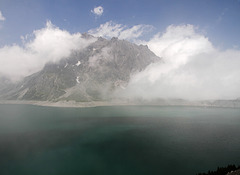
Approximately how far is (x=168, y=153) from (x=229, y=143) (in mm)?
36272

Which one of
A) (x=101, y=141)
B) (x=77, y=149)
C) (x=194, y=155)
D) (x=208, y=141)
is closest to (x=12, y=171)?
(x=77, y=149)

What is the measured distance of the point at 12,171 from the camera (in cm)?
4616

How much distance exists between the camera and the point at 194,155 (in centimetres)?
5828

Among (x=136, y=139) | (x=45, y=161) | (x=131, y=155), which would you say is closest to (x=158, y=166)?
(x=131, y=155)

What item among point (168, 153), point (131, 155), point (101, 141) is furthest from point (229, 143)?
point (101, 141)

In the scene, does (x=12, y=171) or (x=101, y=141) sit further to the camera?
(x=101, y=141)

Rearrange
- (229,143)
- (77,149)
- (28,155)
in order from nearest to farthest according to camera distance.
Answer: (28,155) → (77,149) → (229,143)

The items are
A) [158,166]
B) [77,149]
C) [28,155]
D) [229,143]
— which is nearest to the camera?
[158,166]

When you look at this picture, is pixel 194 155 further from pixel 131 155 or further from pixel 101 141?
Result: pixel 101 141

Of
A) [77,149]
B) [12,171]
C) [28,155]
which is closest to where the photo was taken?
[12,171]

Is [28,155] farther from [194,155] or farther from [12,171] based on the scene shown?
[194,155]

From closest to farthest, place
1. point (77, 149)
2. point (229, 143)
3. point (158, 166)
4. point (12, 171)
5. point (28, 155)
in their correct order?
point (12, 171) < point (158, 166) < point (28, 155) < point (77, 149) < point (229, 143)

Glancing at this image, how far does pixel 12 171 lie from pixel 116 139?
43.7 m

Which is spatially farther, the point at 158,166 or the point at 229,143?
the point at 229,143
